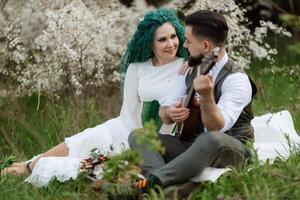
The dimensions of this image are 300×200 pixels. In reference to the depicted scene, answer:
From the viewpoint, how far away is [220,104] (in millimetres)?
5113

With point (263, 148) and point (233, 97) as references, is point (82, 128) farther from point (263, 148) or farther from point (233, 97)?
point (233, 97)

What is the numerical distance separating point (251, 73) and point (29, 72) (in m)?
2.95

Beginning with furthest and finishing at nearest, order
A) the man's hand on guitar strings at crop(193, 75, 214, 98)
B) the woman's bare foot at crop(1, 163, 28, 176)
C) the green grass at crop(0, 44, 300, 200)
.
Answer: the woman's bare foot at crop(1, 163, 28, 176), the green grass at crop(0, 44, 300, 200), the man's hand on guitar strings at crop(193, 75, 214, 98)

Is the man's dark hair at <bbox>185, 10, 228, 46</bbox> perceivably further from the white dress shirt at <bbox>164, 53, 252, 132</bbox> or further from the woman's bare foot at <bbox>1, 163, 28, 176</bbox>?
the woman's bare foot at <bbox>1, 163, 28, 176</bbox>

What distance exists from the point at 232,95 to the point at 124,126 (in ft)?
4.36

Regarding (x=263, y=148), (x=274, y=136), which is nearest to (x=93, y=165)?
(x=263, y=148)

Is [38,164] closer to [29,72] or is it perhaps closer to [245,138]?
[245,138]

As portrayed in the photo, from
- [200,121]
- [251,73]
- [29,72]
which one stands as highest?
[200,121]

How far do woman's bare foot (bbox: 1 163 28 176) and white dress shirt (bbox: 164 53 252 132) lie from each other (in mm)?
1314

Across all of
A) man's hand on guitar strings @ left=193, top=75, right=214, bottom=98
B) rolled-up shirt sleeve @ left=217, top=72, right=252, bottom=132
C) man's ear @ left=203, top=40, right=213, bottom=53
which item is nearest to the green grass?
rolled-up shirt sleeve @ left=217, top=72, right=252, bottom=132

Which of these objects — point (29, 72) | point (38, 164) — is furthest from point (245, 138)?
point (29, 72)

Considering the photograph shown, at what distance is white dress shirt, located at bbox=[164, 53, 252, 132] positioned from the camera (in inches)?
200

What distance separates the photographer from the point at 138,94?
20.2ft

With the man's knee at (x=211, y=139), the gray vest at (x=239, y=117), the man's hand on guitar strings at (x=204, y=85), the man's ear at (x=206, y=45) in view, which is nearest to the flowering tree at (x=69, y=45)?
the gray vest at (x=239, y=117)
